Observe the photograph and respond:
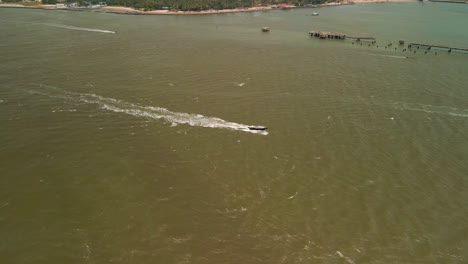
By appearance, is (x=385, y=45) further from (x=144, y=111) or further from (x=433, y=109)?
(x=144, y=111)

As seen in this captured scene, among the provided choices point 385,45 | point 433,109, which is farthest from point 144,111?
point 385,45

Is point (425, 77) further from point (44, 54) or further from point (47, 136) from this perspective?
point (44, 54)

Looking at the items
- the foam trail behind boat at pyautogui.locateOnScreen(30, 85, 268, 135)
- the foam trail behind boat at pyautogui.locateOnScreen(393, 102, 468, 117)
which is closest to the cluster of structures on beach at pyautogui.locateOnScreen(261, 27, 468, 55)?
the foam trail behind boat at pyautogui.locateOnScreen(393, 102, 468, 117)

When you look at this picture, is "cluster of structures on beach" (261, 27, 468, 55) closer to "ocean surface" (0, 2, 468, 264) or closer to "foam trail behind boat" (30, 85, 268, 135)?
"ocean surface" (0, 2, 468, 264)

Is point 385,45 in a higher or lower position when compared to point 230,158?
higher

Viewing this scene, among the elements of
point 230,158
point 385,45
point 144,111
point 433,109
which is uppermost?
point 385,45

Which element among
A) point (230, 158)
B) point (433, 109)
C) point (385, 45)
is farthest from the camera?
point (385, 45)

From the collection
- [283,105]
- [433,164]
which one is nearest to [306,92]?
[283,105]

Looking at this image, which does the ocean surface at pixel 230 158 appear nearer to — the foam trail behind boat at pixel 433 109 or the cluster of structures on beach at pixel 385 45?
the foam trail behind boat at pixel 433 109
